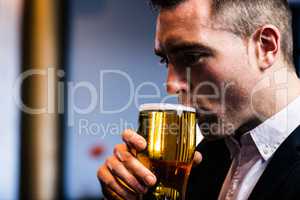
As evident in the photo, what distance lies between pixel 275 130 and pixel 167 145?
12.3 inches

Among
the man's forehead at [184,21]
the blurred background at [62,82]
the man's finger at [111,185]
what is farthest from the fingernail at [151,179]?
the blurred background at [62,82]

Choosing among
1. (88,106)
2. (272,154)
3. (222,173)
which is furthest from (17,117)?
(272,154)

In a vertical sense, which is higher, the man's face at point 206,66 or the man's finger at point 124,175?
the man's face at point 206,66

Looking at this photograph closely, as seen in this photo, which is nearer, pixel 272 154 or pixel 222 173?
pixel 272 154

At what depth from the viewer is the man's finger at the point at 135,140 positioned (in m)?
1.12

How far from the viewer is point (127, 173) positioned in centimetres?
117

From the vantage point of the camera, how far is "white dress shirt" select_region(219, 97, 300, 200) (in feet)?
4.13

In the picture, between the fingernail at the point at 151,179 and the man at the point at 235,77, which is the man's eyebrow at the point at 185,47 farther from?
the fingernail at the point at 151,179

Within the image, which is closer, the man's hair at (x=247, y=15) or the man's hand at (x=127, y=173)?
the man's hand at (x=127, y=173)

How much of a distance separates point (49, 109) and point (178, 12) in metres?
1.83

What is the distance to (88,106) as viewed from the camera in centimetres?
286

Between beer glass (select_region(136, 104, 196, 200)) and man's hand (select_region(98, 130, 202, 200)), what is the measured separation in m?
0.02

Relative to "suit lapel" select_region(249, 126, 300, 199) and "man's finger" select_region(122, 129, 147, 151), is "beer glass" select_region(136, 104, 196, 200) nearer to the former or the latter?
"man's finger" select_region(122, 129, 147, 151)

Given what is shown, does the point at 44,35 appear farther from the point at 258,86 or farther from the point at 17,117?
the point at 258,86
